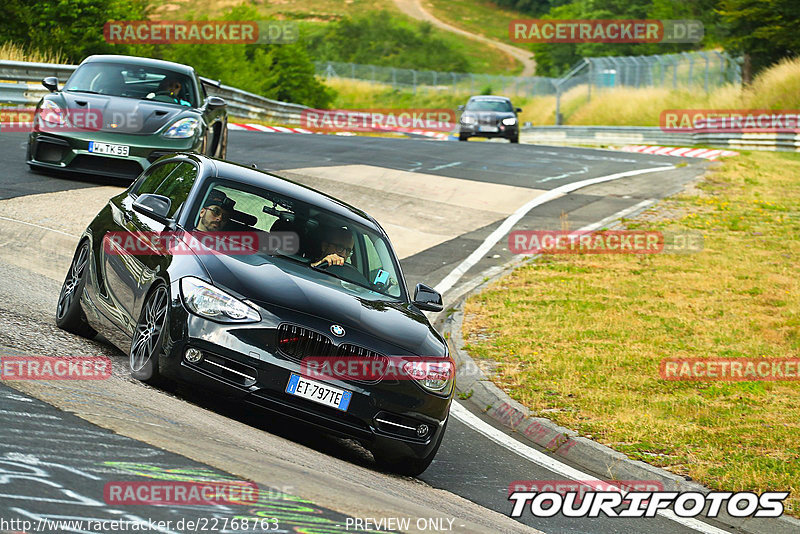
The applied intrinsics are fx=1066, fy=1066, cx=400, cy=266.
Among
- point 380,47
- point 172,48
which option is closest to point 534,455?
point 172,48

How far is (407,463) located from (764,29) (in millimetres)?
39510

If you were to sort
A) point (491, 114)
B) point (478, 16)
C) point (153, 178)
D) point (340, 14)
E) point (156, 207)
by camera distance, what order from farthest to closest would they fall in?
point (478, 16) < point (340, 14) < point (491, 114) < point (153, 178) < point (156, 207)

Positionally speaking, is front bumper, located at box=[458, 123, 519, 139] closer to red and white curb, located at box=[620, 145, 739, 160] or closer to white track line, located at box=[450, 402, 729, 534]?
red and white curb, located at box=[620, 145, 739, 160]

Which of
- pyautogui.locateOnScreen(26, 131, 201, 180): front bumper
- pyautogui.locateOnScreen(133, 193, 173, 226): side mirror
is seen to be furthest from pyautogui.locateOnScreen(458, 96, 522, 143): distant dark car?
pyautogui.locateOnScreen(133, 193, 173, 226): side mirror

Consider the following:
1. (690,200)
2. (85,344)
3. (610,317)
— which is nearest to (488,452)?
(85,344)

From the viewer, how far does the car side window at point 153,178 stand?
822 centimetres

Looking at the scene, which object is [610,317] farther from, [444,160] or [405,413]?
[444,160]

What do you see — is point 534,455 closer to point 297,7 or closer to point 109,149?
point 109,149

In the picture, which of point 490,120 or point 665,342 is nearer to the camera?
point 665,342

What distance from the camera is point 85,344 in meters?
7.61

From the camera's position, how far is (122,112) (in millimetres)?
14148

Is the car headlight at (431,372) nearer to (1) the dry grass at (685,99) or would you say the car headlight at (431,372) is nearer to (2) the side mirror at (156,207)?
(2) the side mirror at (156,207)

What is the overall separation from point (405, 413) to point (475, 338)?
4.96 m

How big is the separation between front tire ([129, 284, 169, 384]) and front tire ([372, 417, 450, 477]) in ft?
4.68
